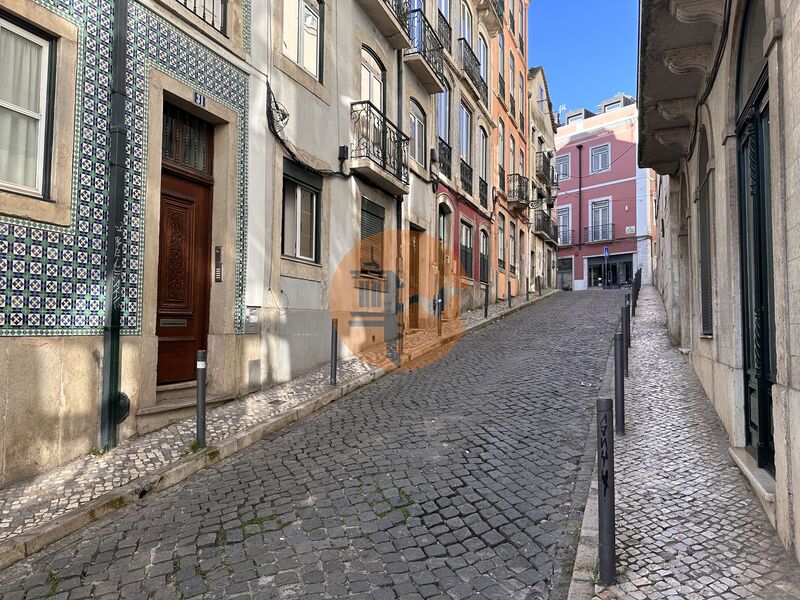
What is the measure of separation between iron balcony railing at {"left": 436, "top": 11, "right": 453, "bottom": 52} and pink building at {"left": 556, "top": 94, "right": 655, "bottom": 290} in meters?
21.1

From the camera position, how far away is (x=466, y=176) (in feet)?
57.8

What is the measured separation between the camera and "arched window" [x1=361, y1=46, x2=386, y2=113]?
11.1m

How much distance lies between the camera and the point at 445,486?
4.16 meters

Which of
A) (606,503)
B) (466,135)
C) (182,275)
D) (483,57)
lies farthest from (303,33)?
(483,57)

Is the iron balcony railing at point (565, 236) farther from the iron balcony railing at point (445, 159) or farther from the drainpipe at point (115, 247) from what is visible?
the drainpipe at point (115, 247)


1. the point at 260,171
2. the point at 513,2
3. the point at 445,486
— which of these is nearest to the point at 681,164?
the point at 260,171

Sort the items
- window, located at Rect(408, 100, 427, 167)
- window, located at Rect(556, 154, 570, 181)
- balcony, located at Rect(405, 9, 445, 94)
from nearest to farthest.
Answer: balcony, located at Rect(405, 9, 445, 94), window, located at Rect(408, 100, 427, 167), window, located at Rect(556, 154, 570, 181)

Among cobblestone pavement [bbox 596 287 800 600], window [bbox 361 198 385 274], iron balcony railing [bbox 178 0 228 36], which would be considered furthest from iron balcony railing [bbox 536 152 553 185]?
cobblestone pavement [bbox 596 287 800 600]

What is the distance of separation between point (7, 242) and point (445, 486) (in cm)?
410

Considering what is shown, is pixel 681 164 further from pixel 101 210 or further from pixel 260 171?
pixel 101 210

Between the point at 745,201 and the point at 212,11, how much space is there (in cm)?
659

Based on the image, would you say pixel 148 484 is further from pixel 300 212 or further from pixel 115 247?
pixel 300 212

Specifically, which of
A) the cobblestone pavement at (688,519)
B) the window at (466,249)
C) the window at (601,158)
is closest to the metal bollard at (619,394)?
the cobblestone pavement at (688,519)

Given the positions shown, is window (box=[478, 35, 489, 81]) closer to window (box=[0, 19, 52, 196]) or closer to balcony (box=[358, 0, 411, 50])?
balcony (box=[358, 0, 411, 50])
